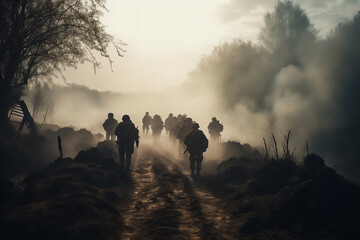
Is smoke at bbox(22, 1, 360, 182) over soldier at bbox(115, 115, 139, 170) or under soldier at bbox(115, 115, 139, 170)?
over

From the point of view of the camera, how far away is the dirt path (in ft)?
23.7

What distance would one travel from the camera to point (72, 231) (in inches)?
259

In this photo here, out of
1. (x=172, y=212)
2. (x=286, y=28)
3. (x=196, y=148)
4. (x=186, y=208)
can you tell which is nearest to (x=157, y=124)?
(x=196, y=148)

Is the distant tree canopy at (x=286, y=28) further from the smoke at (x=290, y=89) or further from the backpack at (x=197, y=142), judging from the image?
the backpack at (x=197, y=142)

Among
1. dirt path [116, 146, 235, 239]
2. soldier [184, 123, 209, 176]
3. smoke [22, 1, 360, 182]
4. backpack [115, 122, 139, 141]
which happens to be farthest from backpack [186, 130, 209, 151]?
smoke [22, 1, 360, 182]

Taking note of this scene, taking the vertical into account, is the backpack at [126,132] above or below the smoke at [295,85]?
below

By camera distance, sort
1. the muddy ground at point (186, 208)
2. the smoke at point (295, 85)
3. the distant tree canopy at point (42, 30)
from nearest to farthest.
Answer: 1. the muddy ground at point (186, 208)
2. the distant tree canopy at point (42, 30)
3. the smoke at point (295, 85)

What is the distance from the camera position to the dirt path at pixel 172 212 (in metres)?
7.21

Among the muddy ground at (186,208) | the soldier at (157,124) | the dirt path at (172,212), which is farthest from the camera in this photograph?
the soldier at (157,124)

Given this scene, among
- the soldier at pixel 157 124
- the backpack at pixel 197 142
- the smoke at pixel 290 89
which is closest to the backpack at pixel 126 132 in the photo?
the backpack at pixel 197 142

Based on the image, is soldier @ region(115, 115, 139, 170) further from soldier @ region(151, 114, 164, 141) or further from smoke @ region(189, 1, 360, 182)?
smoke @ region(189, 1, 360, 182)

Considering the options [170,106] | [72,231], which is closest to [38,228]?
[72,231]

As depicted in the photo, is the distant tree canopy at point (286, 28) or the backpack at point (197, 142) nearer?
the backpack at point (197, 142)

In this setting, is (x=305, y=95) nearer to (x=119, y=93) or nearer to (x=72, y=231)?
(x=72, y=231)
